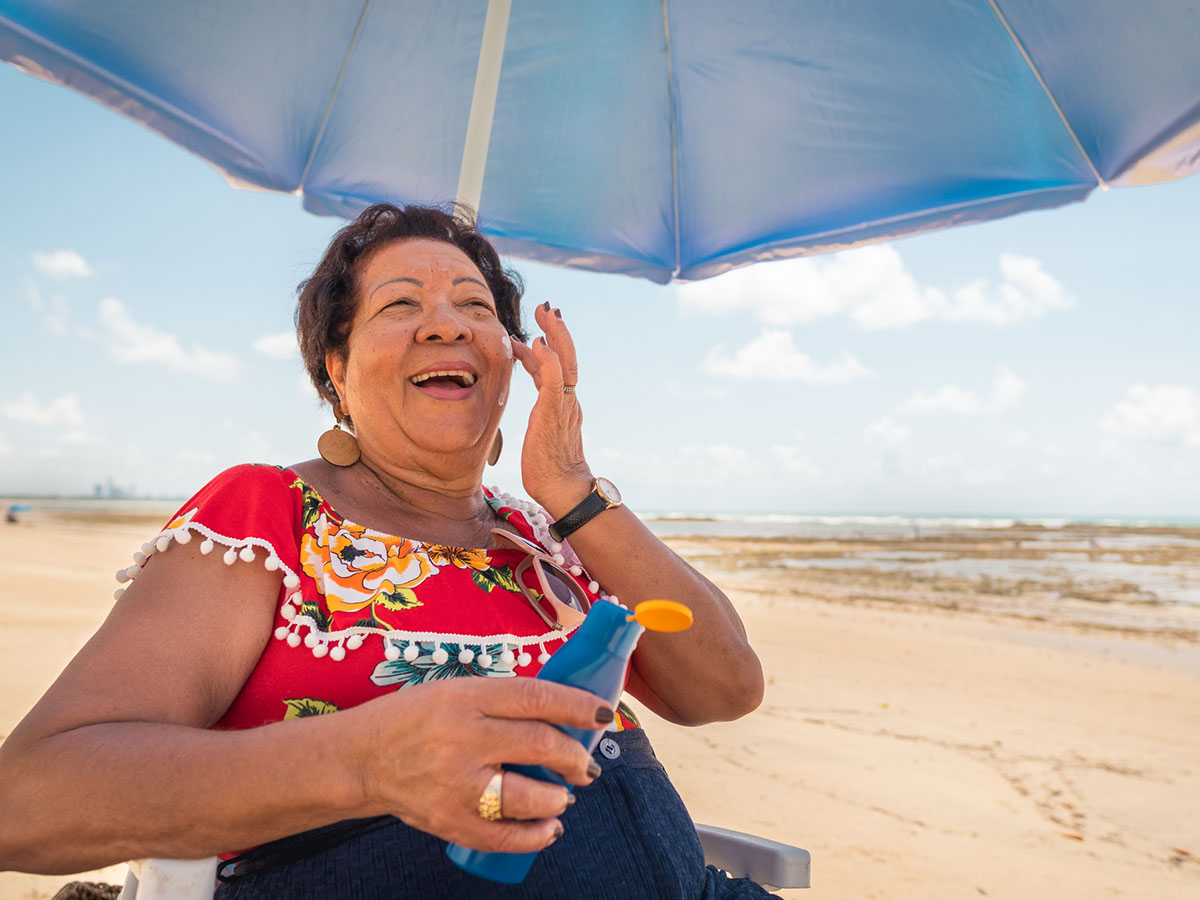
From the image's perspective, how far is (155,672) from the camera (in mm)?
1121

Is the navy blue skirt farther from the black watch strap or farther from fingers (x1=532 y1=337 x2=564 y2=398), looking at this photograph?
fingers (x1=532 y1=337 x2=564 y2=398)

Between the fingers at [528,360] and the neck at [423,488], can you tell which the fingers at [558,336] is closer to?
the fingers at [528,360]

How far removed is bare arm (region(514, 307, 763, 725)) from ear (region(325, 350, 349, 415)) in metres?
0.53

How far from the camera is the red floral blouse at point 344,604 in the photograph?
1.32 meters

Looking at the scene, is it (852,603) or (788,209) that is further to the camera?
(852,603)

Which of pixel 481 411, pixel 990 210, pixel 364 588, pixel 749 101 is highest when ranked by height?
pixel 749 101

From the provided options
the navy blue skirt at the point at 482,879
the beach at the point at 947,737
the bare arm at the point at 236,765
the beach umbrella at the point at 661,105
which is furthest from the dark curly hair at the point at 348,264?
the beach at the point at 947,737

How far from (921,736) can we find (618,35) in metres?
5.16

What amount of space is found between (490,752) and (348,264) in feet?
4.97

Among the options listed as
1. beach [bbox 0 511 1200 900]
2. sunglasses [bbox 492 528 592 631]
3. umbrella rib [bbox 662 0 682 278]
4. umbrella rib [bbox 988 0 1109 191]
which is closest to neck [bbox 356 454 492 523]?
sunglasses [bbox 492 528 592 631]

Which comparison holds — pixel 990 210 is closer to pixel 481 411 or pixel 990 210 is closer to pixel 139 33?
pixel 481 411

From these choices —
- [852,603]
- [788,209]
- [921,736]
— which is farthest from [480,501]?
[852,603]

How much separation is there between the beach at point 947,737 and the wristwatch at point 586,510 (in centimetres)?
242

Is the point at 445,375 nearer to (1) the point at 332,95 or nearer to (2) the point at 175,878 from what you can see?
(2) the point at 175,878
